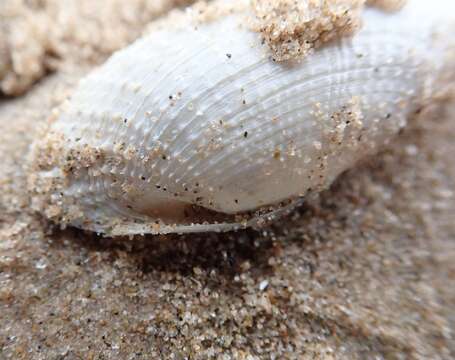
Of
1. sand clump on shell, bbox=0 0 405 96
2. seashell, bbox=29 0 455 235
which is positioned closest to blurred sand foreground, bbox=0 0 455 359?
seashell, bbox=29 0 455 235

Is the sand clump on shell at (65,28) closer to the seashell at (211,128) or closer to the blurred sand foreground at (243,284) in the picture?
the seashell at (211,128)

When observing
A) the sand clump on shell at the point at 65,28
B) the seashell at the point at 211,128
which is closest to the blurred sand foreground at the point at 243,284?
the seashell at the point at 211,128

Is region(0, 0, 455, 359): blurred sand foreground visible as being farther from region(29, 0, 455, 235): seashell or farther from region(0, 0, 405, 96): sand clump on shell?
region(0, 0, 405, 96): sand clump on shell

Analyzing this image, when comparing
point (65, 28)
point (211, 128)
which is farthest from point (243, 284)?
point (65, 28)

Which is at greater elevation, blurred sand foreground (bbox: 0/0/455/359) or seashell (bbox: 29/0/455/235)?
seashell (bbox: 29/0/455/235)

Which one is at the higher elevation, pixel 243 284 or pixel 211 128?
pixel 211 128

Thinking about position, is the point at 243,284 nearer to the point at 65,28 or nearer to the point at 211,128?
the point at 211,128

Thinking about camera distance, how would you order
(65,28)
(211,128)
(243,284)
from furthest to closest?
(65,28), (243,284), (211,128)
